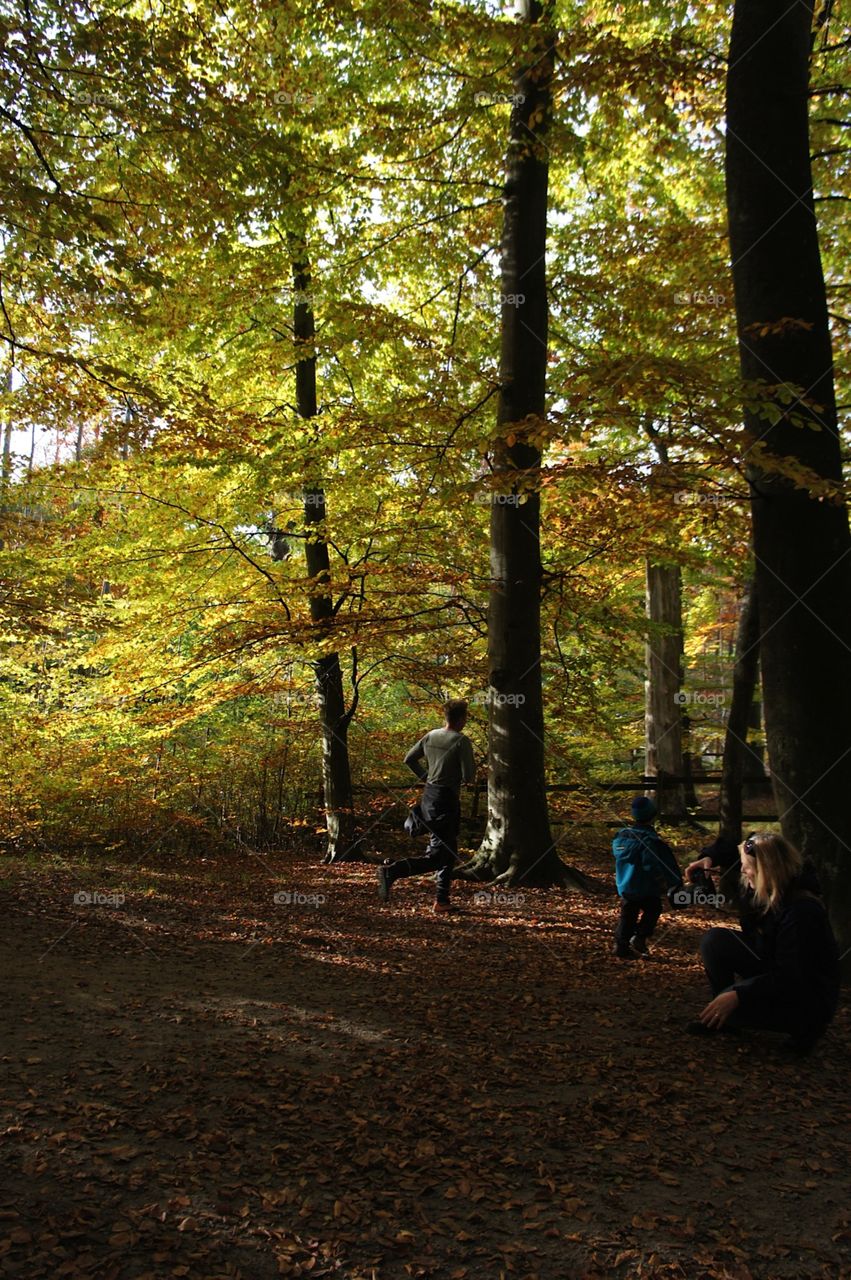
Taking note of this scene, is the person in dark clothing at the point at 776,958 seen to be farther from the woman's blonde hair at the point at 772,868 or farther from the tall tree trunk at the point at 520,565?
the tall tree trunk at the point at 520,565

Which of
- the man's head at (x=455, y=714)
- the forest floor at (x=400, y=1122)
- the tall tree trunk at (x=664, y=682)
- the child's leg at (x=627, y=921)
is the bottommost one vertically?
the forest floor at (x=400, y=1122)

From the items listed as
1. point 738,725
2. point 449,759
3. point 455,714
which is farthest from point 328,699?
point 738,725

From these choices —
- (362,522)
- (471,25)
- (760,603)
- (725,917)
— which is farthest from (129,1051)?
(471,25)

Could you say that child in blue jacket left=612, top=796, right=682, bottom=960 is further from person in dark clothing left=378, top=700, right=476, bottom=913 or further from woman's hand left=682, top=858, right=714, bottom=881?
person in dark clothing left=378, top=700, right=476, bottom=913

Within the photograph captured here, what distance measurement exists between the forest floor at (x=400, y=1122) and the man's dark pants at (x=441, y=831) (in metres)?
1.35

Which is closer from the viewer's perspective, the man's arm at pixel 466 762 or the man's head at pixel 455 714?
the man's arm at pixel 466 762

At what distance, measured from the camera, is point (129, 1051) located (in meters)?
3.85

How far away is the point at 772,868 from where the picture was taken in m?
4.28

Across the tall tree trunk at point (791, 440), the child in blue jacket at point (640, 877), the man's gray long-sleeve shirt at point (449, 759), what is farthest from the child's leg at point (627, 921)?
the man's gray long-sleeve shirt at point (449, 759)

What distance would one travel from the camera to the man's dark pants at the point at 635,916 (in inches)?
236

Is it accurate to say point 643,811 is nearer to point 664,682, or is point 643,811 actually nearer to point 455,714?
point 455,714

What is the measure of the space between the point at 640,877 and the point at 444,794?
210cm

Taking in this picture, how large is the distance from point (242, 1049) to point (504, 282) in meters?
7.73

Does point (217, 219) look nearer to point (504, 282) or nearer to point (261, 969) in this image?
point (504, 282)
